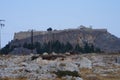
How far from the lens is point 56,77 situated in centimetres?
3053

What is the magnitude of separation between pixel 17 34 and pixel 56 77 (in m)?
154

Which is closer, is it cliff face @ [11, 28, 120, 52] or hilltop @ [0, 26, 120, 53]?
hilltop @ [0, 26, 120, 53]

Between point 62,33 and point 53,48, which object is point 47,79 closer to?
point 53,48

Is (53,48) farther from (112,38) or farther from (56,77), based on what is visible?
(56,77)

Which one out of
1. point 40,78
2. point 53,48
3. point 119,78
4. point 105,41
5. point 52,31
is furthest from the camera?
point 52,31

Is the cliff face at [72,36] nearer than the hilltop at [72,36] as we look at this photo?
No

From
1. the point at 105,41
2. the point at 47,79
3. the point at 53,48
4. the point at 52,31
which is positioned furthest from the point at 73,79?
the point at 52,31

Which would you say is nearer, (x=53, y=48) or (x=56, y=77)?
(x=56, y=77)

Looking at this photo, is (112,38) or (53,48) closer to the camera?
(53,48)

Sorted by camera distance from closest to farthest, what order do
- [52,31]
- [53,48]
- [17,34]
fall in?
[53,48] → [52,31] → [17,34]

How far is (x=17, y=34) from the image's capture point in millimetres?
183125

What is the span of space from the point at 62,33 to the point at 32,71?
459 feet

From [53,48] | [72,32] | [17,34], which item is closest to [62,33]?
[72,32]

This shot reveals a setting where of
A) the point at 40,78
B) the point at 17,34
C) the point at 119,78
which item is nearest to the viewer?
the point at 40,78
